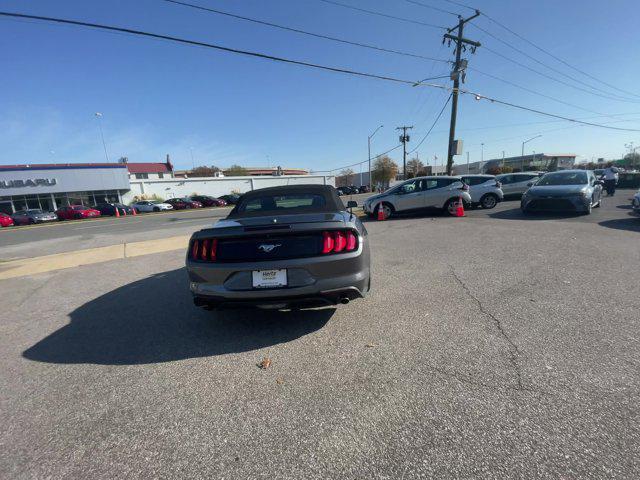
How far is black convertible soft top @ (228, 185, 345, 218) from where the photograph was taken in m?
4.27

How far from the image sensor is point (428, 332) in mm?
3221

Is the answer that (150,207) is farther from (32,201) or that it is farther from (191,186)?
(32,201)

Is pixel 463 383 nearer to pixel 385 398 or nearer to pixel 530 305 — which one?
pixel 385 398

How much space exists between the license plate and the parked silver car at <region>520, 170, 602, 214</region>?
34.5 ft

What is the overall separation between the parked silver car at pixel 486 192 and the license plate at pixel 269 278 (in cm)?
Result: 1278

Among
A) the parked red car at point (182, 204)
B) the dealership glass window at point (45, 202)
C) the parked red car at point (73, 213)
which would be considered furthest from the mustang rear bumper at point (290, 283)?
the dealership glass window at point (45, 202)

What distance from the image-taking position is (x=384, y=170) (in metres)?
74.5

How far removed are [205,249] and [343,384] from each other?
179 cm

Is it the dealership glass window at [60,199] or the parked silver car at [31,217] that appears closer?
the parked silver car at [31,217]

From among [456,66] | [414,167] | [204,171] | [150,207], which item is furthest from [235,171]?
[456,66]

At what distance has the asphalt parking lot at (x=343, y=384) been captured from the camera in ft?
6.04

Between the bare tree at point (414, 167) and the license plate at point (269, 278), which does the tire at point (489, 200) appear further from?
the bare tree at point (414, 167)

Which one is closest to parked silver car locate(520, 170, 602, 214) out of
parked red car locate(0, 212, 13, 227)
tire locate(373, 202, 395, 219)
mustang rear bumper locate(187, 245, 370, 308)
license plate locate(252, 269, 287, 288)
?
tire locate(373, 202, 395, 219)

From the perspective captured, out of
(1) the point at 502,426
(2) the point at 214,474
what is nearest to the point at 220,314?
(2) the point at 214,474
